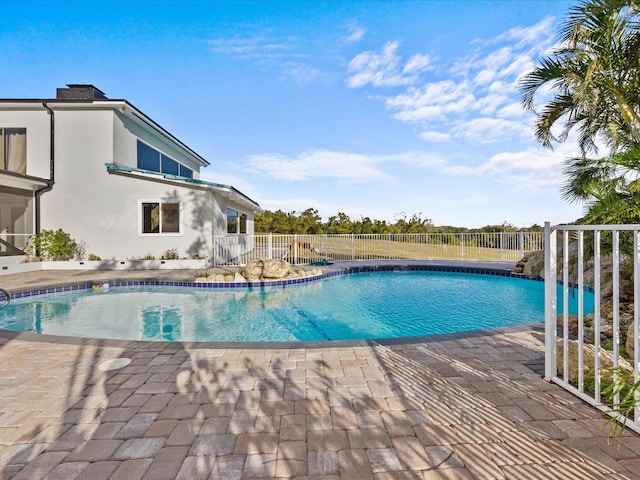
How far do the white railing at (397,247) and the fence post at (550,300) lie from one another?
39.8ft

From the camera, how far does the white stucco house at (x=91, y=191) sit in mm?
12445

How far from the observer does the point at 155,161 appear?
1559cm

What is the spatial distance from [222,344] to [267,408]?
1.79 metres

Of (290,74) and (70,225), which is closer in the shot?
(70,225)

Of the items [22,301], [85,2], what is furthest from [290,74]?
[22,301]


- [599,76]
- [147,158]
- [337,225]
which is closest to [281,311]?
[599,76]

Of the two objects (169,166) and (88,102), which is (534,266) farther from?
(88,102)

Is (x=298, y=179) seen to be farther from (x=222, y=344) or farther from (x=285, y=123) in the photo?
(x=222, y=344)

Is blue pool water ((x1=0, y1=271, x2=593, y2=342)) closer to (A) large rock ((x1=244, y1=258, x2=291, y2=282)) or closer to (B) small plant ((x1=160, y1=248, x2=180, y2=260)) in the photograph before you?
(A) large rock ((x1=244, y1=258, x2=291, y2=282))

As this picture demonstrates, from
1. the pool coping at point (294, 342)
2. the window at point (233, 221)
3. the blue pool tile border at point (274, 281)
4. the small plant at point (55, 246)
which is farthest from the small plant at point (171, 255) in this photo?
the window at point (233, 221)

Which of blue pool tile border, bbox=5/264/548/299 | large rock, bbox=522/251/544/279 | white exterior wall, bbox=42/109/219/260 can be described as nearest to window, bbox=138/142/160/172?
white exterior wall, bbox=42/109/219/260

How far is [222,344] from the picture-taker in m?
4.23

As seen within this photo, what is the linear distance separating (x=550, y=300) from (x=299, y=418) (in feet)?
8.39

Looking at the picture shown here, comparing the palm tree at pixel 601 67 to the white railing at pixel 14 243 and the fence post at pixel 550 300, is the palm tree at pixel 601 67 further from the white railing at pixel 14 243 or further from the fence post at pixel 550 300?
the white railing at pixel 14 243
